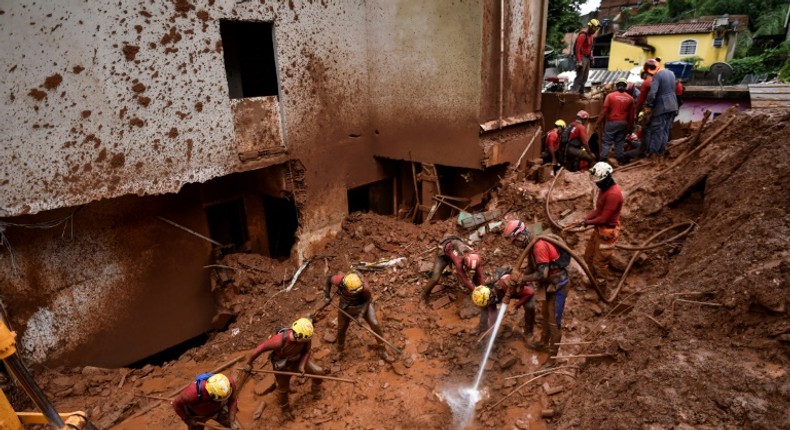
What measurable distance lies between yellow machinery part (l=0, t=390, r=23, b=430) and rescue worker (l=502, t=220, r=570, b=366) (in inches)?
202

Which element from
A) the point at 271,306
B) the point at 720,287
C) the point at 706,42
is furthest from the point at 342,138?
the point at 706,42

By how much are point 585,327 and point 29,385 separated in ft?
19.8

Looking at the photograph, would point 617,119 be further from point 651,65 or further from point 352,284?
point 352,284

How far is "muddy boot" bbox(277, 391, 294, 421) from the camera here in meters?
5.56

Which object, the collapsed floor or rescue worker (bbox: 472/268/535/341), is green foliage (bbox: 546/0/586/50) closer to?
A: the collapsed floor

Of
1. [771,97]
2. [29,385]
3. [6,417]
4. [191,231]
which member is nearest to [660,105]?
[771,97]

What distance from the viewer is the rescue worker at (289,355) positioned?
5.15 meters

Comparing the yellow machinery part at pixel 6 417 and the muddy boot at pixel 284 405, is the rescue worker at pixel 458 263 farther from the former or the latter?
the yellow machinery part at pixel 6 417

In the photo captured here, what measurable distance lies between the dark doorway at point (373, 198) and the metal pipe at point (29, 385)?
755 centimetres

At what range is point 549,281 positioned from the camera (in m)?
5.27

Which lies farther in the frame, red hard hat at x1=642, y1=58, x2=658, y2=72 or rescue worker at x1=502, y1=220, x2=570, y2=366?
red hard hat at x1=642, y1=58, x2=658, y2=72

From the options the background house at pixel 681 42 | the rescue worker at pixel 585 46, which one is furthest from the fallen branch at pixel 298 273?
the background house at pixel 681 42

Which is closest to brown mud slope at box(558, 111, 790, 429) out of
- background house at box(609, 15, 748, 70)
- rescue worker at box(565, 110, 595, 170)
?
rescue worker at box(565, 110, 595, 170)

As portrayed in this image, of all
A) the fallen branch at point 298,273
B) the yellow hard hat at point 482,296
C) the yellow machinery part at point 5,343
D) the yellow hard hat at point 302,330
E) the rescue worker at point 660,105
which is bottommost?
the fallen branch at point 298,273
